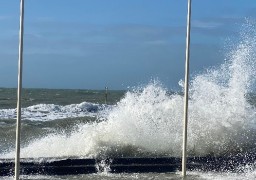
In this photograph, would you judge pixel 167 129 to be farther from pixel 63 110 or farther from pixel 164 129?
pixel 63 110

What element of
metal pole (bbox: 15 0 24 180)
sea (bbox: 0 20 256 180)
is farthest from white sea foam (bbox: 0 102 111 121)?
metal pole (bbox: 15 0 24 180)

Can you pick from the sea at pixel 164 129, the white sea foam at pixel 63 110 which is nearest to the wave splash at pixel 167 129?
the sea at pixel 164 129

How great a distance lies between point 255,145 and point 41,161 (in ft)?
21.4

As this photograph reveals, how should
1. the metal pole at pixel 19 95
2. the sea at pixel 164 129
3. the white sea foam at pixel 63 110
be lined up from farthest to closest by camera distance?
the white sea foam at pixel 63 110
the sea at pixel 164 129
the metal pole at pixel 19 95

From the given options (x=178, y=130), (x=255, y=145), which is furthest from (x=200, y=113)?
(x=255, y=145)

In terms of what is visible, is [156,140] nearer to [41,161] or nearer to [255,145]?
[255,145]

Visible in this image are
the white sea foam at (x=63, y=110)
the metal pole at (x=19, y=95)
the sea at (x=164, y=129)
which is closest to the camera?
the metal pole at (x=19, y=95)

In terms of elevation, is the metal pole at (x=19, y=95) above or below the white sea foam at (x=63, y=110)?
above

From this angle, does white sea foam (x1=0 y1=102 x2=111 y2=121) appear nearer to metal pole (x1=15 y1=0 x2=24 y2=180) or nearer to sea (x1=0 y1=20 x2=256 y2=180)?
sea (x1=0 y1=20 x2=256 y2=180)

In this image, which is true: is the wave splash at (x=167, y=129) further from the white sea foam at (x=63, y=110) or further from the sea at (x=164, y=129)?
the white sea foam at (x=63, y=110)

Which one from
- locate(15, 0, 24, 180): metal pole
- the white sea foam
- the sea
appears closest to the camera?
locate(15, 0, 24, 180): metal pole

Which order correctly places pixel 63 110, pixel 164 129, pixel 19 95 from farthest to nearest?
pixel 63 110 → pixel 164 129 → pixel 19 95

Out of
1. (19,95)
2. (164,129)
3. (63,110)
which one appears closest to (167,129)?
(164,129)

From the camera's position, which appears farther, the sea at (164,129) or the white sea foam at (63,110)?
the white sea foam at (63,110)
